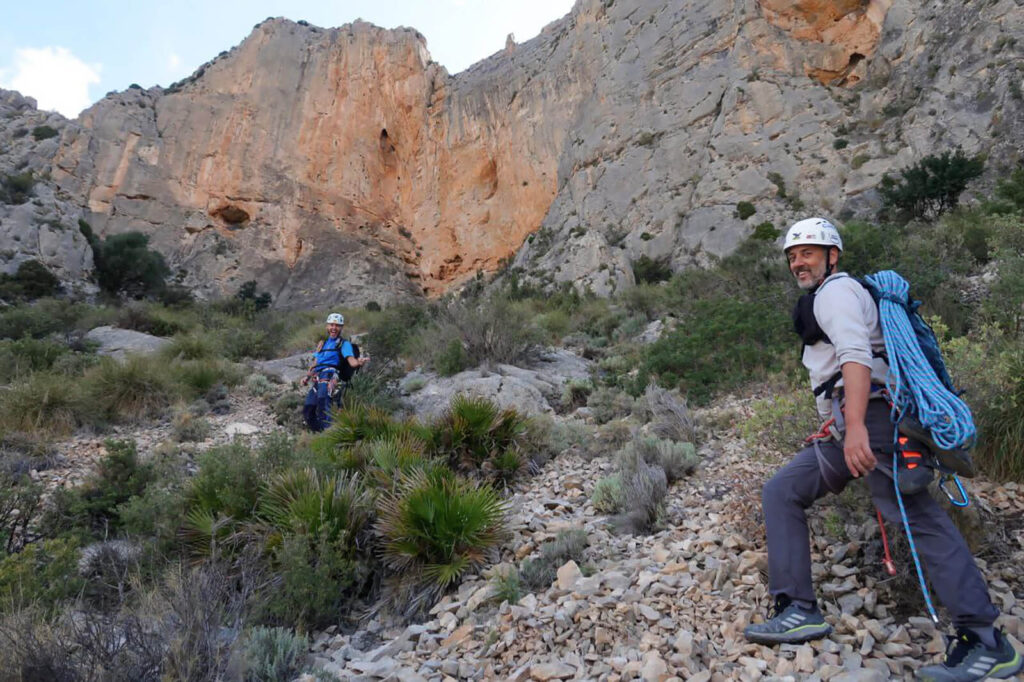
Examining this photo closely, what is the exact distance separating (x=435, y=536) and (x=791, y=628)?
1.92 metres

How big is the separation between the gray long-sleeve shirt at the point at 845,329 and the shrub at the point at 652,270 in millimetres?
18451

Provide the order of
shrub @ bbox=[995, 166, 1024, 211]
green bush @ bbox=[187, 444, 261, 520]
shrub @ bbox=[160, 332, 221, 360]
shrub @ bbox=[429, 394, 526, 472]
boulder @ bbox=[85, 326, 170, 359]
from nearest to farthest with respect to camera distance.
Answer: green bush @ bbox=[187, 444, 261, 520]
shrub @ bbox=[429, 394, 526, 472]
shrub @ bbox=[995, 166, 1024, 211]
shrub @ bbox=[160, 332, 221, 360]
boulder @ bbox=[85, 326, 170, 359]

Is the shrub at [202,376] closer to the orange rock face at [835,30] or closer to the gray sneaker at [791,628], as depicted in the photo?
the gray sneaker at [791,628]

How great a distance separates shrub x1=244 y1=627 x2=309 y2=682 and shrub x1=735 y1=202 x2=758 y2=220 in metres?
20.6

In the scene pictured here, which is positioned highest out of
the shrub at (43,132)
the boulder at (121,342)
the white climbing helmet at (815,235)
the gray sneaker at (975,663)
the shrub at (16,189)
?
the shrub at (43,132)

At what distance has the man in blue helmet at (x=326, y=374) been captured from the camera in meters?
7.00

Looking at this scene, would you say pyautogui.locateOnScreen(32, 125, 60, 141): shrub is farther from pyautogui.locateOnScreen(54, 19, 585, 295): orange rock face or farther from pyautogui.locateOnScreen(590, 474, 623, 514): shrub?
pyautogui.locateOnScreen(590, 474, 623, 514): shrub

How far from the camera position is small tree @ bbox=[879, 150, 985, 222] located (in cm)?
1461

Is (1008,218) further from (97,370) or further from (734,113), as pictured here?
(734,113)

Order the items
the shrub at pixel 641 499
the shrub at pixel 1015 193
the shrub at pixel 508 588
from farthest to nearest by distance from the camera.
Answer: the shrub at pixel 1015 193, the shrub at pixel 641 499, the shrub at pixel 508 588

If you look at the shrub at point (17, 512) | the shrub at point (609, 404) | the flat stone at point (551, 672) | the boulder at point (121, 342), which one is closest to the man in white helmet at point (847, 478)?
the flat stone at point (551, 672)

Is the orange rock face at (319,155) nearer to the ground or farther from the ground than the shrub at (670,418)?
farther from the ground

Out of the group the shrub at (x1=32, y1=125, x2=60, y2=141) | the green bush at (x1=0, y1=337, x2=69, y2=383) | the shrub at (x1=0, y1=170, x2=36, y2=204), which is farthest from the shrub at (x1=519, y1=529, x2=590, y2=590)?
the shrub at (x1=32, y1=125, x2=60, y2=141)

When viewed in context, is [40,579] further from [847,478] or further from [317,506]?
[847,478]
